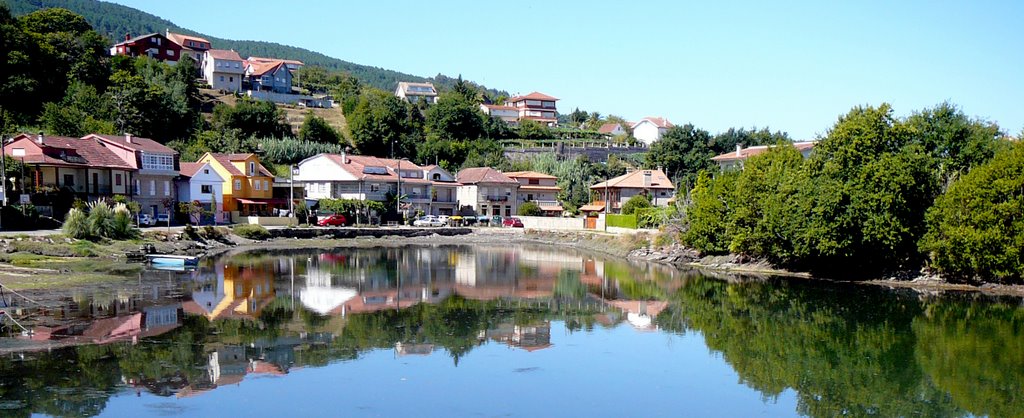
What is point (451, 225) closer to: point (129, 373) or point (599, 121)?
point (129, 373)

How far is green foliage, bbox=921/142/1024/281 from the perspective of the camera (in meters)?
34.3

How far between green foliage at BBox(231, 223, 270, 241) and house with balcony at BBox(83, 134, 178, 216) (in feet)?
16.8

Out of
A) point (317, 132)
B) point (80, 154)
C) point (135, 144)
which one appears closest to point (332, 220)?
point (135, 144)

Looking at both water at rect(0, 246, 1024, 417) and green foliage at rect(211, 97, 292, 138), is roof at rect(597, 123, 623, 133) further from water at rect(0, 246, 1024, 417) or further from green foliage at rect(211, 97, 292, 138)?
water at rect(0, 246, 1024, 417)

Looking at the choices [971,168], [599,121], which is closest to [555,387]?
[971,168]

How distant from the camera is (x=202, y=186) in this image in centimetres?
6219

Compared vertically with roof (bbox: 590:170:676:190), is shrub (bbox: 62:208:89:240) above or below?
below

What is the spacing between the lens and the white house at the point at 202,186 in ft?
200

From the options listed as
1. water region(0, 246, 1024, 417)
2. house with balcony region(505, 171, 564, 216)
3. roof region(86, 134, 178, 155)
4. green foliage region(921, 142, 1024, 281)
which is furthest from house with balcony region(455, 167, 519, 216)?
green foliage region(921, 142, 1024, 281)

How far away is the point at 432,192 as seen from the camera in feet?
247

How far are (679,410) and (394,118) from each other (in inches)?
3154

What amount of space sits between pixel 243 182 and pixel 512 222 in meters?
23.1

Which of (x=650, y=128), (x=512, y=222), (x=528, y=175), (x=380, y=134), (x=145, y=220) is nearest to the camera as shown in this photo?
(x=145, y=220)

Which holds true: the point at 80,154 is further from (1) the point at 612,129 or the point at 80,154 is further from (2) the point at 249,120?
(1) the point at 612,129
